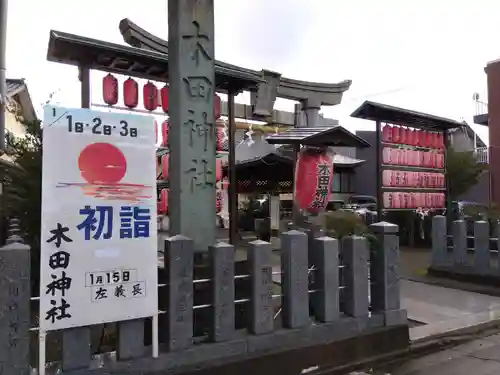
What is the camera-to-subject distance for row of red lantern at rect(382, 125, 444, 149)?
10898 millimetres

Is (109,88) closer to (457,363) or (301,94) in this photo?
(457,363)

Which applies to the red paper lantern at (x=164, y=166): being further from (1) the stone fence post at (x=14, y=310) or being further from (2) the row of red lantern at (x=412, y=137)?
(1) the stone fence post at (x=14, y=310)

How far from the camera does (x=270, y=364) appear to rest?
4645 mm

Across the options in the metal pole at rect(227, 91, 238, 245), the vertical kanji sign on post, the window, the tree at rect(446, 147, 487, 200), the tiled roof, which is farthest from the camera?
the window

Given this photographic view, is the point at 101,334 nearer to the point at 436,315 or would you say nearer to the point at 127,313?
the point at 127,313

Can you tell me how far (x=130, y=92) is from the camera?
8.02m

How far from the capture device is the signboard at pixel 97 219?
3592 millimetres

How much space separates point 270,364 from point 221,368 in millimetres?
567

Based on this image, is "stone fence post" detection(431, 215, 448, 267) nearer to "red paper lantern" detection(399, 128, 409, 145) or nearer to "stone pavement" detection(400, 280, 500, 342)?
"stone pavement" detection(400, 280, 500, 342)

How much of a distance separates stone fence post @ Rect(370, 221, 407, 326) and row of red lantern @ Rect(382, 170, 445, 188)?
5354 millimetres

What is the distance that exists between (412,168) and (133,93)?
23.1 feet

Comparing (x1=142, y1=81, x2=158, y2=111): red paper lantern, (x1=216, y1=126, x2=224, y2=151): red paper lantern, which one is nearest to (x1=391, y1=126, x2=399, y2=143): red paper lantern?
(x1=216, y1=126, x2=224, y2=151): red paper lantern

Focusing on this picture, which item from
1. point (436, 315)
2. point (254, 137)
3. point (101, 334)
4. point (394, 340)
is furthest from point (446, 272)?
point (254, 137)

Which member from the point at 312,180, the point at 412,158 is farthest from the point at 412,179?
the point at 312,180
